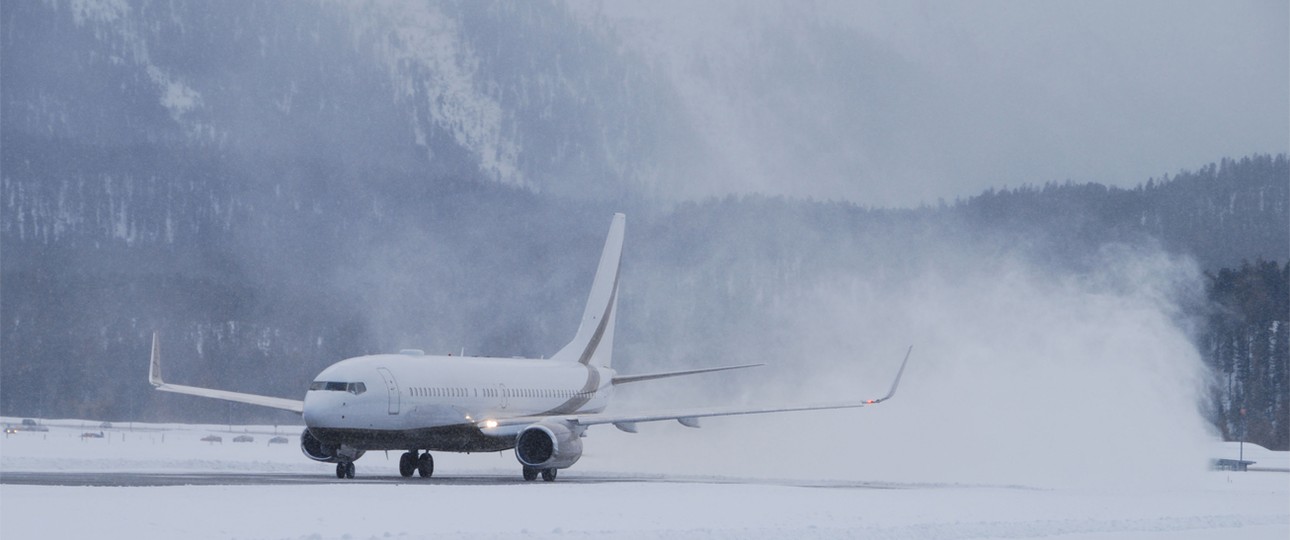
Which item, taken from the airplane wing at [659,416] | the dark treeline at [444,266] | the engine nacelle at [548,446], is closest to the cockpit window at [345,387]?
the airplane wing at [659,416]

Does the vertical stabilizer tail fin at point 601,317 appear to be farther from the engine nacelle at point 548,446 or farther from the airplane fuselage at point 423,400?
the engine nacelle at point 548,446

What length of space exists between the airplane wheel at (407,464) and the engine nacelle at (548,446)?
3.26 metres

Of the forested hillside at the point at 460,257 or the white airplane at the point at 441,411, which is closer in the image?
the white airplane at the point at 441,411

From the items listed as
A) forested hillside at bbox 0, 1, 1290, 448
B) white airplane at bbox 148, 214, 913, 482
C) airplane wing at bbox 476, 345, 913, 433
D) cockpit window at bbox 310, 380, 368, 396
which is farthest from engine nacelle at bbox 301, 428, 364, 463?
forested hillside at bbox 0, 1, 1290, 448

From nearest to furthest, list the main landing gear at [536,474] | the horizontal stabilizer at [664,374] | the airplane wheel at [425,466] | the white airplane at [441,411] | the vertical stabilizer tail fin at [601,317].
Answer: the white airplane at [441,411], the main landing gear at [536,474], the airplane wheel at [425,466], the horizontal stabilizer at [664,374], the vertical stabilizer tail fin at [601,317]

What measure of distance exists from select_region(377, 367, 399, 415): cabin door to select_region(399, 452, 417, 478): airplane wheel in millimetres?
2866

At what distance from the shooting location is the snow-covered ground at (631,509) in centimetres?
2236

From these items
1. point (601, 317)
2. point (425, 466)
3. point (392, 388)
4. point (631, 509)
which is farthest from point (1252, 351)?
point (631, 509)

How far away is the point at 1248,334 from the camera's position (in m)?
85.6

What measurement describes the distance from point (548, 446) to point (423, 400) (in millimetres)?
3852

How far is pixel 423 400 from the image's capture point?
A: 1622 inches

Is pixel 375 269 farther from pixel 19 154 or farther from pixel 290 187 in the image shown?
pixel 19 154

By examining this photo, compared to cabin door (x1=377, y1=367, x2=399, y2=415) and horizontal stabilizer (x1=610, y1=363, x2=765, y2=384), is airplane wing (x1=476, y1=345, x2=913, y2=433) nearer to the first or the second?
horizontal stabilizer (x1=610, y1=363, x2=765, y2=384)

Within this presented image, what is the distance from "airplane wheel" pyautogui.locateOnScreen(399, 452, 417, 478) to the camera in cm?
4253
